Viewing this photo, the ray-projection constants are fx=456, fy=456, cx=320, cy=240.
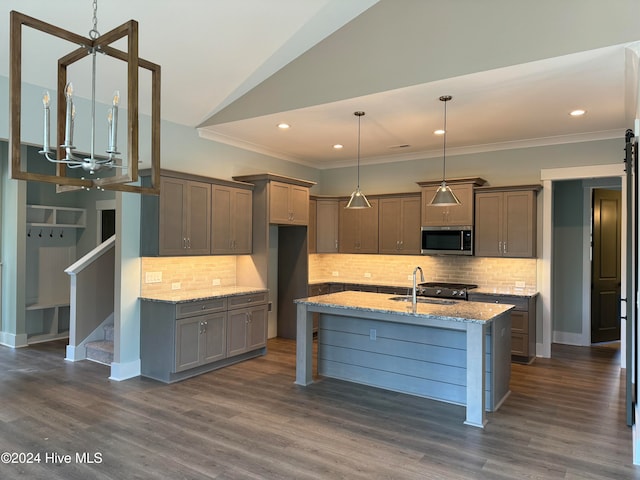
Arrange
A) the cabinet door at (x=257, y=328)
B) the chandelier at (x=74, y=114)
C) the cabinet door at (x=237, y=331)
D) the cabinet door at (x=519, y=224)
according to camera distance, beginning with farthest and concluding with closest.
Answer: the cabinet door at (x=519, y=224) < the cabinet door at (x=257, y=328) < the cabinet door at (x=237, y=331) < the chandelier at (x=74, y=114)

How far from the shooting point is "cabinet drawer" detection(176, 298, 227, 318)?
192 inches

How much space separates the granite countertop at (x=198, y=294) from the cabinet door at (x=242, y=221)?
0.52m

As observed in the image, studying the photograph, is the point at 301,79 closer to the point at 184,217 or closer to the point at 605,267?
the point at 184,217

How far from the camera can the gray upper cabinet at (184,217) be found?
16.6 ft

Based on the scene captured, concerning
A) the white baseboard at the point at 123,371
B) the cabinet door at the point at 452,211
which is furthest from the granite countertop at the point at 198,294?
the cabinet door at the point at 452,211

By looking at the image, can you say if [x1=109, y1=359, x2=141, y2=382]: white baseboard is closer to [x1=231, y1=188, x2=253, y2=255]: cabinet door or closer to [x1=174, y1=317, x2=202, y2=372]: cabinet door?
[x1=174, y1=317, x2=202, y2=372]: cabinet door

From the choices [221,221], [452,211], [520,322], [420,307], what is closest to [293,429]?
[420,307]

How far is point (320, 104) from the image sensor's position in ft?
15.6

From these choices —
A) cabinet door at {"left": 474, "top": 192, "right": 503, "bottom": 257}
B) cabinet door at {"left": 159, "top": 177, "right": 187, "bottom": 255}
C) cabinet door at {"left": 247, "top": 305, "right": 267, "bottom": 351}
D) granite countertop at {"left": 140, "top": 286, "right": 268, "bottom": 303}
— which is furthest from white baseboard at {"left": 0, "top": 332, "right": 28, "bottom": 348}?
cabinet door at {"left": 474, "top": 192, "right": 503, "bottom": 257}

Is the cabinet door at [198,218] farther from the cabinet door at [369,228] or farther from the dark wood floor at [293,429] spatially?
the cabinet door at [369,228]

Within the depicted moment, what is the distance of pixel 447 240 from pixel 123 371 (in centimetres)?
446

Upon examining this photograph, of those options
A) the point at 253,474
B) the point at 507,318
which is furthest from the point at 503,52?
the point at 253,474

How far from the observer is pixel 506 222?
6.11 meters

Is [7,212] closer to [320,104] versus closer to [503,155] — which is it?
[320,104]
